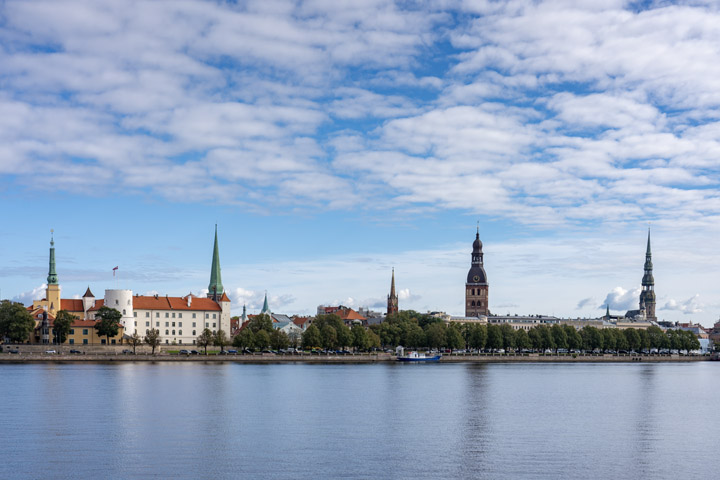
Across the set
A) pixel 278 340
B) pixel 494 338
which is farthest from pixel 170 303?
pixel 494 338

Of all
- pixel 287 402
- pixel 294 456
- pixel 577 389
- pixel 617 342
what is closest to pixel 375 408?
pixel 287 402

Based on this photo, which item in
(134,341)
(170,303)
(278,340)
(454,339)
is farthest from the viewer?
(454,339)

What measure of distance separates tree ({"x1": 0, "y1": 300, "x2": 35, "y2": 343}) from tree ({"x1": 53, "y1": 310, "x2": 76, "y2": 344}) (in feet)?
13.2

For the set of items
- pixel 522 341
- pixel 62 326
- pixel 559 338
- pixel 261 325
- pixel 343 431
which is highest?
pixel 261 325

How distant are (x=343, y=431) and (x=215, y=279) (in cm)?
12690

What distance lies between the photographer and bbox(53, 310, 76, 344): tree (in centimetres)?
12231

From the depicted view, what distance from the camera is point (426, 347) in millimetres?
158875

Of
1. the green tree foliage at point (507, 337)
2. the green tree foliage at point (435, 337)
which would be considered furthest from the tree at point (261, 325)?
the green tree foliage at point (507, 337)

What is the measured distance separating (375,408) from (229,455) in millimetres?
19661

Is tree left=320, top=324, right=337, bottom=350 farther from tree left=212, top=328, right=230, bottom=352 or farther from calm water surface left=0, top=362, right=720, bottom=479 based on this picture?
calm water surface left=0, top=362, right=720, bottom=479

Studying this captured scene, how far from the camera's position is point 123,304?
461ft

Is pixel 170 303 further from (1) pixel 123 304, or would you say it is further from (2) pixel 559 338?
(2) pixel 559 338

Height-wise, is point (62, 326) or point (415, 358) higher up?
point (62, 326)

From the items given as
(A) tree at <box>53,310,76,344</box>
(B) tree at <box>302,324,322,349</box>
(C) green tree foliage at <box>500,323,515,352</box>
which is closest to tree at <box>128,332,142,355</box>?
(A) tree at <box>53,310,76,344</box>
